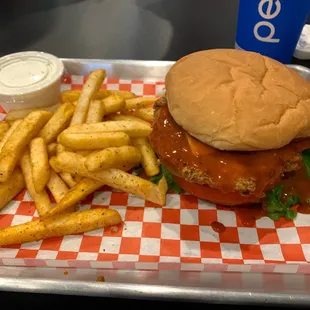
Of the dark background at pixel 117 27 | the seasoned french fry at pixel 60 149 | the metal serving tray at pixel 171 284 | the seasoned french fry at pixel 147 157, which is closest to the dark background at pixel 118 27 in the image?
the dark background at pixel 117 27

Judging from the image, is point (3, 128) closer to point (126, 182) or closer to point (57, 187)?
point (57, 187)

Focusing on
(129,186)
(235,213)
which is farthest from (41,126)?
(235,213)

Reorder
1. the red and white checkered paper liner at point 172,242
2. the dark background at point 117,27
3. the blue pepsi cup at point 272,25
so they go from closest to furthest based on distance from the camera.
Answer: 1. the red and white checkered paper liner at point 172,242
2. the blue pepsi cup at point 272,25
3. the dark background at point 117,27

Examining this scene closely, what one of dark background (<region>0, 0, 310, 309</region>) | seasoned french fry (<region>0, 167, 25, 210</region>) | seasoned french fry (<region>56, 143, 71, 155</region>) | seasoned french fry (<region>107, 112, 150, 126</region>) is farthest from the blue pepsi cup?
seasoned french fry (<region>0, 167, 25, 210</region>)

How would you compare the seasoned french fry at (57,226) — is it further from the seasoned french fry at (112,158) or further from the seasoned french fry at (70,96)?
the seasoned french fry at (70,96)

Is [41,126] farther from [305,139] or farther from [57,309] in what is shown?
[305,139]
